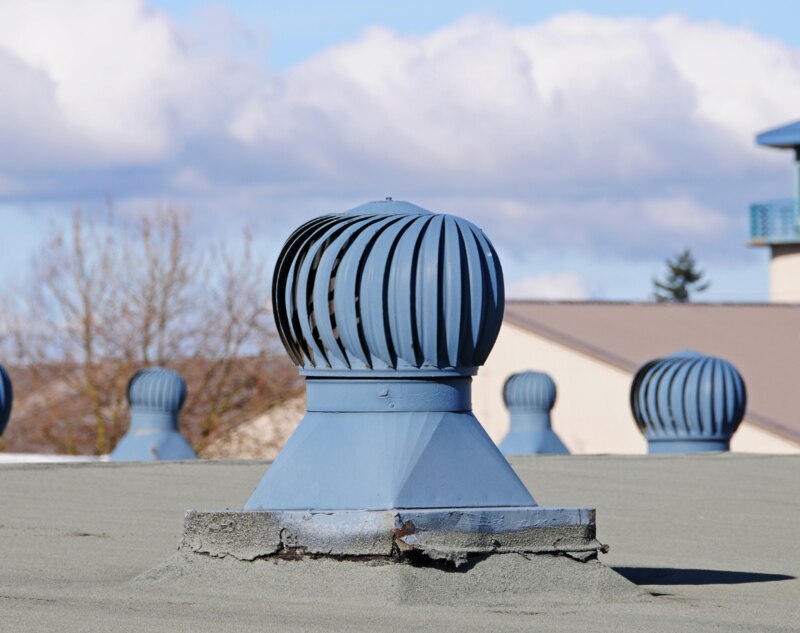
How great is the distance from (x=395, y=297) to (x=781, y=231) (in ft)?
149

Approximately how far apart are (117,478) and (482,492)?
536 centimetres

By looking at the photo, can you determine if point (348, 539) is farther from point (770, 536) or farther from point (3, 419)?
point (3, 419)

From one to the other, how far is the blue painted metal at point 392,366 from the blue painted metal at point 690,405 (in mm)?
9813

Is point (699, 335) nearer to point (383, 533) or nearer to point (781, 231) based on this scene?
point (781, 231)

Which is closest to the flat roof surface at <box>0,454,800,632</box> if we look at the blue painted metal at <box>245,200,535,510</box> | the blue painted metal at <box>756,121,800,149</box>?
the blue painted metal at <box>245,200,535,510</box>

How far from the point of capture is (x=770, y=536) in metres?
10.8

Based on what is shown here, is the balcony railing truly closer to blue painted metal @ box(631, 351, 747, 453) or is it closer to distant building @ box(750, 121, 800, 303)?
distant building @ box(750, 121, 800, 303)

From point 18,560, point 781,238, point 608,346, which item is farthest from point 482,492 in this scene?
point 781,238

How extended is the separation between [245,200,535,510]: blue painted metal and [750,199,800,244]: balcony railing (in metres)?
44.4

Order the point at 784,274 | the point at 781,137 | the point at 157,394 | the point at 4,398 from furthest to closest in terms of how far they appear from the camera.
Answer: the point at 784,274 < the point at 781,137 < the point at 157,394 < the point at 4,398

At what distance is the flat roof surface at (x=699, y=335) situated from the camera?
4097 centimetres

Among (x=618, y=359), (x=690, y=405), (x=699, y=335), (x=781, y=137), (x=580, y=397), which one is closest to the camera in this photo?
(x=690, y=405)

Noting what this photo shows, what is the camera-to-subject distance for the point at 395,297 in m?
7.89

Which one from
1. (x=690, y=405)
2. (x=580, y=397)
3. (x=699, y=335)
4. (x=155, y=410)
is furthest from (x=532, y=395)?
(x=699, y=335)
